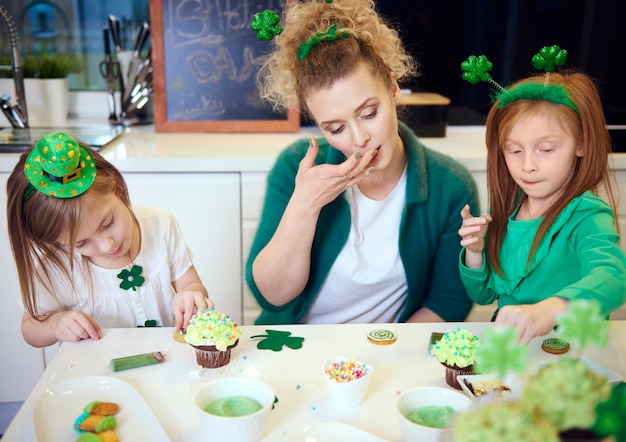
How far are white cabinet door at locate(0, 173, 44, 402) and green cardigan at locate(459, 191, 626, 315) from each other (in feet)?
4.94

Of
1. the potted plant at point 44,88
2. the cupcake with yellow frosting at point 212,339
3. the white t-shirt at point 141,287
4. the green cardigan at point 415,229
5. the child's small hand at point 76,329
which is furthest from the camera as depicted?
the potted plant at point 44,88

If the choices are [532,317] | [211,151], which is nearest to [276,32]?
[532,317]

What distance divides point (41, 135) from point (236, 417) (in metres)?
1.81

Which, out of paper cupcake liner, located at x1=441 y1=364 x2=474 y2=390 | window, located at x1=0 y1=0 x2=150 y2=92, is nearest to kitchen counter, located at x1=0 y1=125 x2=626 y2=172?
window, located at x1=0 y1=0 x2=150 y2=92

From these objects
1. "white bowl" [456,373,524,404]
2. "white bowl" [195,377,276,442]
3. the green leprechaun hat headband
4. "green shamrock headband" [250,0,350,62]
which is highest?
"green shamrock headband" [250,0,350,62]

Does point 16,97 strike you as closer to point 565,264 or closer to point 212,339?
point 212,339

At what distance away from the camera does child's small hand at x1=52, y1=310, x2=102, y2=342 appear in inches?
45.1

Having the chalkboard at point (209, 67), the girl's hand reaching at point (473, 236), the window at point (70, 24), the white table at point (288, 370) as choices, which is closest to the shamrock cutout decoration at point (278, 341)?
the white table at point (288, 370)

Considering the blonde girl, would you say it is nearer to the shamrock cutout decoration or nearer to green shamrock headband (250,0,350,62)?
the shamrock cutout decoration

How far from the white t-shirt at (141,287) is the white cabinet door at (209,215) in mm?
598

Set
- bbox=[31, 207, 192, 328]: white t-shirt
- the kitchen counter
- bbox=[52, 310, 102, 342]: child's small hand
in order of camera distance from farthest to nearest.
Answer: the kitchen counter
bbox=[31, 207, 192, 328]: white t-shirt
bbox=[52, 310, 102, 342]: child's small hand

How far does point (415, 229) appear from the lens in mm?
1500

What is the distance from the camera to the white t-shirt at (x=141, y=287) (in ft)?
4.51

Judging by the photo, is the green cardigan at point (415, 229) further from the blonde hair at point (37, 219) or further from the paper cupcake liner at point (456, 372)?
the paper cupcake liner at point (456, 372)
